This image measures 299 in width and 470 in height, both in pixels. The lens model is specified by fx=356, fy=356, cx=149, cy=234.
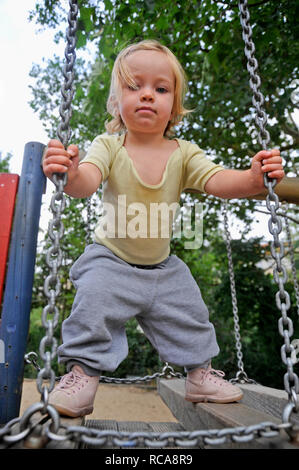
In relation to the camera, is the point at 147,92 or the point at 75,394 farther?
the point at 147,92

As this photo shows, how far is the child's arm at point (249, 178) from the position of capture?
3.43 ft

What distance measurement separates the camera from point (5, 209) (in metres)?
1.32

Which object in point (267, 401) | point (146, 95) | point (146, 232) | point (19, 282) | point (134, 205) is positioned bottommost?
point (267, 401)

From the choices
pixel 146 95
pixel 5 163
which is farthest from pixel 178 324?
pixel 5 163

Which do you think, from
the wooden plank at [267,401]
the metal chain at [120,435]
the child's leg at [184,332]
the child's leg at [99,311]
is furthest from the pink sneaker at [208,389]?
the metal chain at [120,435]

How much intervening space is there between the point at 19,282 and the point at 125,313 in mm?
394

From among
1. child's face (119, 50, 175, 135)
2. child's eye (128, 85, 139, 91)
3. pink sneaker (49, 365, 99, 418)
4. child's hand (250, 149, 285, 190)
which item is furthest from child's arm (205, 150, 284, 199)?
pink sneaker (49, 365, 99, 418)

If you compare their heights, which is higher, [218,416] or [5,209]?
[5,209]

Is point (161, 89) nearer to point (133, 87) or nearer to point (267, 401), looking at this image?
point (133, 87)

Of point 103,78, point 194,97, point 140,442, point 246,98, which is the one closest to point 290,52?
point 246,98

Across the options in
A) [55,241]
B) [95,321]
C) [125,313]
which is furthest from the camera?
[125,313]

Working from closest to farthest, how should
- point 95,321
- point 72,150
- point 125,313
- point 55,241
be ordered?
point 55,241, point 72,150, point 95,321, point 125,313

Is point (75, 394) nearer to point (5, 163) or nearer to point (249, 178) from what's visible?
point (249, 178)

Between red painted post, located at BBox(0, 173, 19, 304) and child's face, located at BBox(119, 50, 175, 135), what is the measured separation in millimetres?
511
